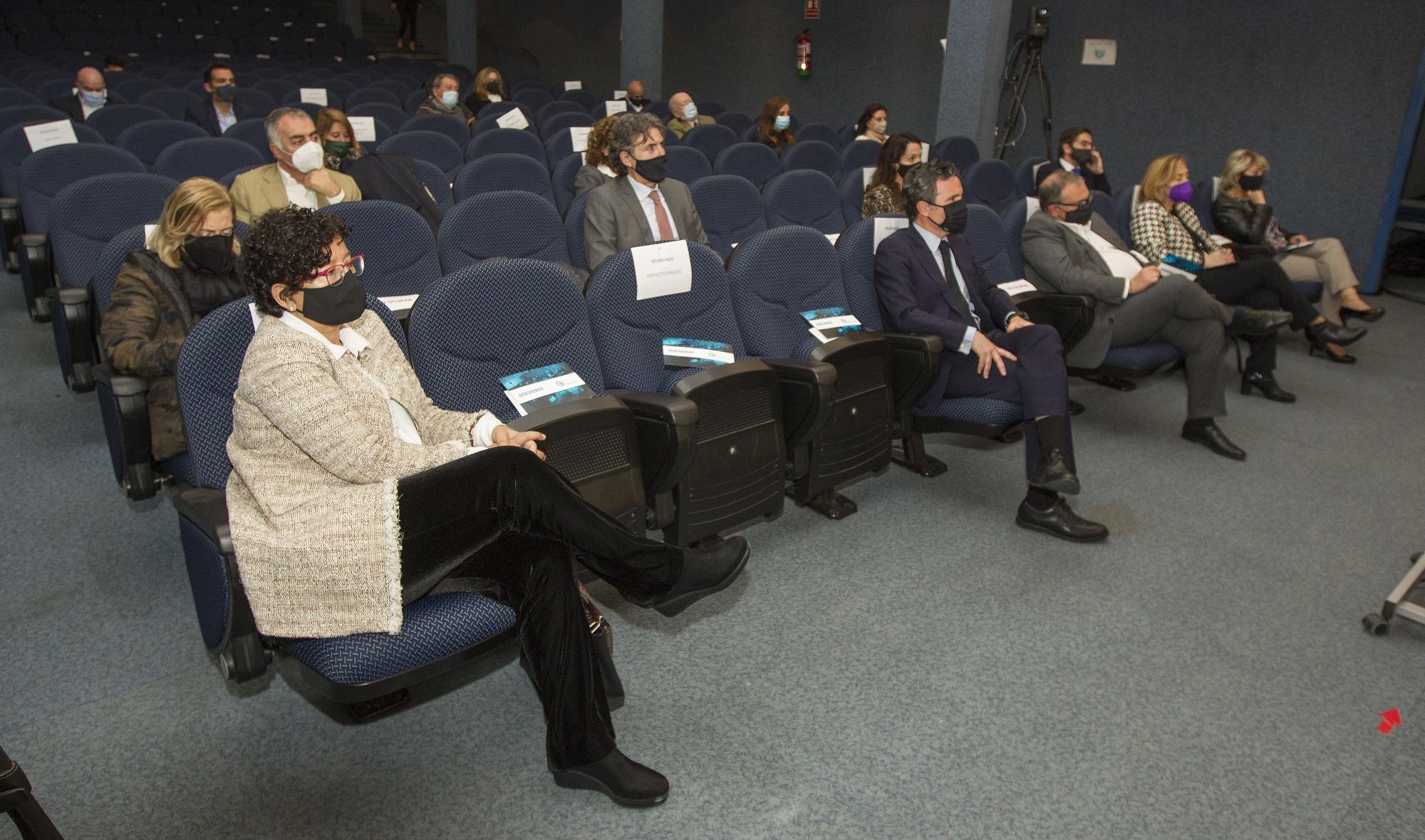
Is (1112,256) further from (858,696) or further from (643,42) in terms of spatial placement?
(643,42)

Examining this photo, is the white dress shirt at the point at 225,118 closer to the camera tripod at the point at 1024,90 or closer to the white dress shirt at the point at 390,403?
the white dress shirt at the point at 390,403

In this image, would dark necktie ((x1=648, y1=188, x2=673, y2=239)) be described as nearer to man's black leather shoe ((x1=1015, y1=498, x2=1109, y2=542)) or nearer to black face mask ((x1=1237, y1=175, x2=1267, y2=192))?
man's black leather shoe ((x1=1015, y1=498, x2=1109, y2=542))

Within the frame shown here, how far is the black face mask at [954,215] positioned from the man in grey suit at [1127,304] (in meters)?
0.75

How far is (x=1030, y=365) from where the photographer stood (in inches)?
122

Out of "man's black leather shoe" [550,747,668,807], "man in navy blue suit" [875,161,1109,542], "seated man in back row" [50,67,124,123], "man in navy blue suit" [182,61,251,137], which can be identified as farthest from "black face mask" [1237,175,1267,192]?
"seated man in back row" [50,67,124,123]

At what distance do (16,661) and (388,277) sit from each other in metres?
1.65

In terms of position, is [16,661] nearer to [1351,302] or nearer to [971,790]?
[971,790]

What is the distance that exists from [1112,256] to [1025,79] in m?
5.87

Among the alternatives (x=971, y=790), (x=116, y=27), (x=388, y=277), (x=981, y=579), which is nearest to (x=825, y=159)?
(x=388, y=277)

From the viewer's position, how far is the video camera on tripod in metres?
8.80

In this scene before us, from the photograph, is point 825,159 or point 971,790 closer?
point 971,790

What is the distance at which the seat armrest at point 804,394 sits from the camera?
2.80m

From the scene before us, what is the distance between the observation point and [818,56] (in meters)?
11.9

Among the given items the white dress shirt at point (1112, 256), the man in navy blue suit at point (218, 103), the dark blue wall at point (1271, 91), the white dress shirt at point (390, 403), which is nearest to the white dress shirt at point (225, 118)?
the man in navy blue suit at point (218, 103)
